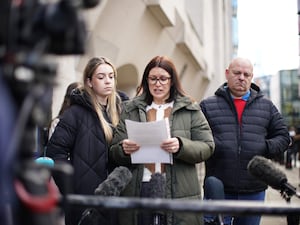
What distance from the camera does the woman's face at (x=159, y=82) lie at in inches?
142

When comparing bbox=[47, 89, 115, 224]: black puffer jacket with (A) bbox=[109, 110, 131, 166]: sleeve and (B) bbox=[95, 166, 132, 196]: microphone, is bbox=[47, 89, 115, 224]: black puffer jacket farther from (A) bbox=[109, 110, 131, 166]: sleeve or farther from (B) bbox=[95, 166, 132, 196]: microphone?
(B) bbox=[95, 166, 132, 196]: microphone

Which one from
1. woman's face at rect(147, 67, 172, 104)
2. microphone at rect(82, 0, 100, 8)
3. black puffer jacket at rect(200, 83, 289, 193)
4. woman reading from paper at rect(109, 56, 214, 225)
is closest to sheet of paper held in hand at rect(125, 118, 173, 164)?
woman reading from paper at rect(109, 56, 214, 225)

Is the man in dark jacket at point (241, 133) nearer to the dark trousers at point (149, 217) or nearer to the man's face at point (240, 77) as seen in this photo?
the man's face at point (240, 77)

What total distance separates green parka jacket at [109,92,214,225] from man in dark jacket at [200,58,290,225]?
2.07ft

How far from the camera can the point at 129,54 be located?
1045 centimetres

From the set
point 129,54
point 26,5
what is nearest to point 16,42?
point 26,5

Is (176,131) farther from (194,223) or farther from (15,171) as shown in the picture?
(15,171)

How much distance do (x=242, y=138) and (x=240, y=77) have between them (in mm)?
519

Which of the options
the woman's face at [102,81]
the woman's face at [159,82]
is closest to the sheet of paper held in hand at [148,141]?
the woman's face at [159,82]

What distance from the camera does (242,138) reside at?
4125 mm

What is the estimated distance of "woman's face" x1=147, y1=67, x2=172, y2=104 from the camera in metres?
3.60

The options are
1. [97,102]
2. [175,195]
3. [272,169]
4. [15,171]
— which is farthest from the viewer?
[97,102]

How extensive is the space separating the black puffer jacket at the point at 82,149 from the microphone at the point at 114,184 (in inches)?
25.1

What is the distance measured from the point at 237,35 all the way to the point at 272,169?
58107 millimetres
